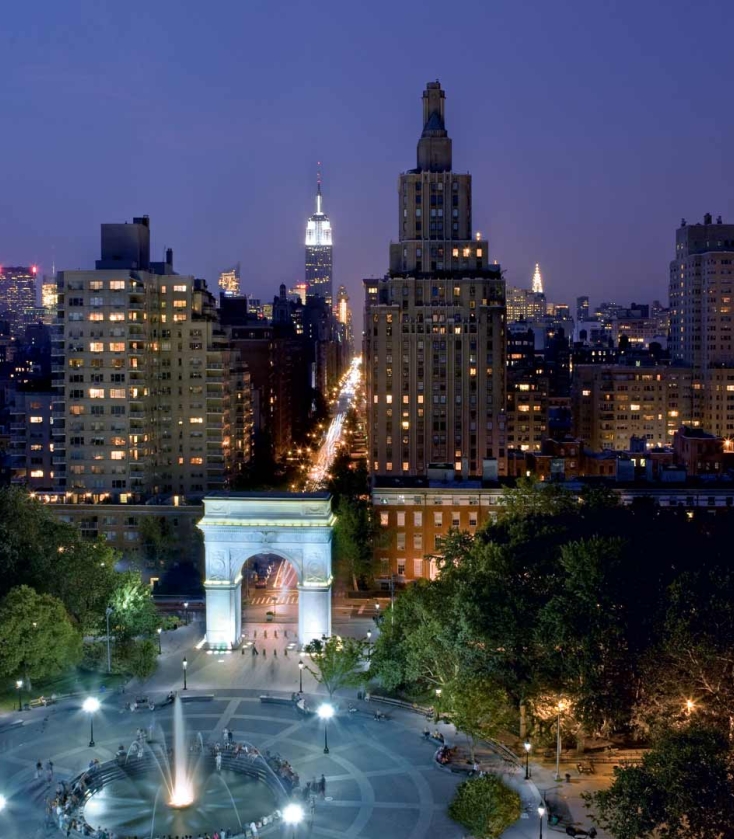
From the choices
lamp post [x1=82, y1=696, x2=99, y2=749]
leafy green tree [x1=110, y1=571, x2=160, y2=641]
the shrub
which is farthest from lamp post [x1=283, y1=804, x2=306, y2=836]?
leafy green tree [x1=110, y1=571, x2=160, y2=641]

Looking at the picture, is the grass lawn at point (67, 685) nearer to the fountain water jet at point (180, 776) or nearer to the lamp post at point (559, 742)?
the fountain water jet at point (180, 776)

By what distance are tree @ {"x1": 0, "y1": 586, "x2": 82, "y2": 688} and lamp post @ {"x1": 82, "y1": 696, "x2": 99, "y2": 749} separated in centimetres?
364

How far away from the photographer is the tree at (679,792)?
37.5 metres

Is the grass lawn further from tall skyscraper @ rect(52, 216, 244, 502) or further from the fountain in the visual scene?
tall skyscraper @ rect(52, 216, 244, 502)

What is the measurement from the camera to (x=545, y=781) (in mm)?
51875

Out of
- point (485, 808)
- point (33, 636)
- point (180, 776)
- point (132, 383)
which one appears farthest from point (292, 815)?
point (132, 383)

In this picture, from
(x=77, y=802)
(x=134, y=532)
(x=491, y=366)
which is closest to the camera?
(x=77, y=802)

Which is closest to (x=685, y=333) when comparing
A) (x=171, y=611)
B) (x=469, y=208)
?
(x=469, y=208)

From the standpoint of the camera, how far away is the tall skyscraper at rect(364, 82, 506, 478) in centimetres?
11919

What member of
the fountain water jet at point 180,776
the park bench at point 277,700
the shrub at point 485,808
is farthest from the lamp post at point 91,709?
the shrub at point 485,808

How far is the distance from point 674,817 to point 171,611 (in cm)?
5631

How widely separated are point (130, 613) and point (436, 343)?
2276 inches

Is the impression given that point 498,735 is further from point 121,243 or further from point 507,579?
point 121,243

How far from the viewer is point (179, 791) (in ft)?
166
